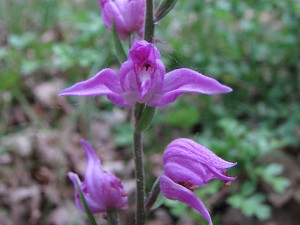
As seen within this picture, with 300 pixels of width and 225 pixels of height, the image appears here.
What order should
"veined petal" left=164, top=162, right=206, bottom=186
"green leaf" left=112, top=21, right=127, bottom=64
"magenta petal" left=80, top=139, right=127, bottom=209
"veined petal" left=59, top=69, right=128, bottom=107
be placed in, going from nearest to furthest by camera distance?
1. "veined petal" left=59, top=69, right=128, bottom=107
2. "veined petal" left=164, top=162, right=206, bottom=186
3. "green leaf" left=112, top=21, right=127, bottom=64
4. "magenta petal" left=80, top=139, right=127, bottom=209

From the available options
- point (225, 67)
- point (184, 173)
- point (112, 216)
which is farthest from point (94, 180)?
point (225, 67)

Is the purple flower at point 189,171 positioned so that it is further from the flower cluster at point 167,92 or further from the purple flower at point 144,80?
the purple flower at point 144,80

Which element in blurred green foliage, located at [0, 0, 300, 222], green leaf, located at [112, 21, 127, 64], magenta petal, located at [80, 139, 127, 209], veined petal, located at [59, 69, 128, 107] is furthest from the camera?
blurred green foliage, located at [0, 0, 300, 222]

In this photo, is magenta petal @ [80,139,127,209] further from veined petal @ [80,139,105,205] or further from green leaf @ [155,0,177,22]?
green leaf @ [155,0,177,22]

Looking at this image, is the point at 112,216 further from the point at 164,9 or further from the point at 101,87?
the point at 164,9

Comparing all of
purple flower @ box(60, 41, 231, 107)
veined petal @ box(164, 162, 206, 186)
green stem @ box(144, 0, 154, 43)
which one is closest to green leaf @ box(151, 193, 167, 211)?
veined petal @ box(164, 162, 206, 186)

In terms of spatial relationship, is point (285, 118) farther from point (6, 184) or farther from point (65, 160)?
point (6, 184)

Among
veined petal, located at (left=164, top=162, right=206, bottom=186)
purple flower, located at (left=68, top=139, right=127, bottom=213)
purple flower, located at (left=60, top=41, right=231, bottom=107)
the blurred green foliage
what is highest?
purple flower, located at (left=60, top=41, right=231, bottom=107)
